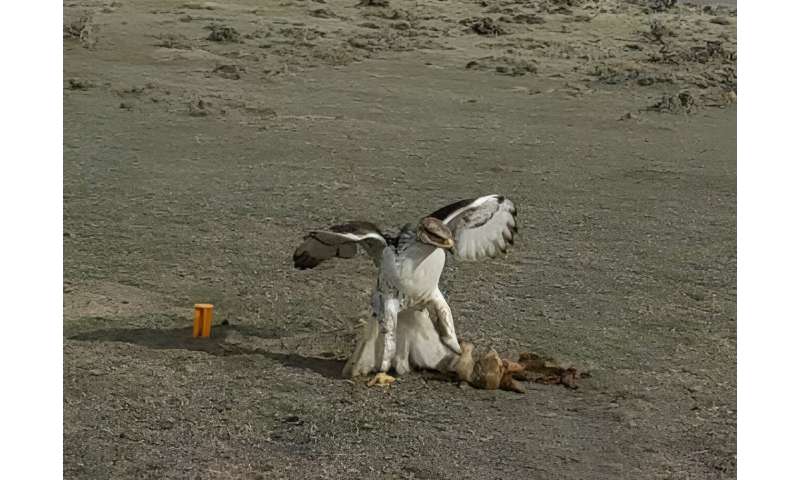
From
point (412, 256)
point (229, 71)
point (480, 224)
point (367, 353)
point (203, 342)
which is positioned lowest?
point (203, 342)

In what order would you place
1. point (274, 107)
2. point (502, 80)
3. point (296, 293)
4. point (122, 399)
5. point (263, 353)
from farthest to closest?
point (502, 80)
point (274, 107)
point (296, 293)
point (263, 353)
point (122, 399)

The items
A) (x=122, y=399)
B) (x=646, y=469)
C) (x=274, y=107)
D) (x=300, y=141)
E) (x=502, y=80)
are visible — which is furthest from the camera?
(x=502, y=80)

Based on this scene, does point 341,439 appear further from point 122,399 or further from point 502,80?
point 502,80

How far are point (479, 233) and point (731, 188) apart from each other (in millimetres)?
5748

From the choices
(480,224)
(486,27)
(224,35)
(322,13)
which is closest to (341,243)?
(480,224)

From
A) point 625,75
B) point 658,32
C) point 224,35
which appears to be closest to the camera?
point 625,75

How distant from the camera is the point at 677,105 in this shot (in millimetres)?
14719

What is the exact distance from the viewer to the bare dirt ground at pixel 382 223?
17.6 ft

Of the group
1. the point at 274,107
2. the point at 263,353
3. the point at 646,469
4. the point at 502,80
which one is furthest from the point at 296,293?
the point at 502,80

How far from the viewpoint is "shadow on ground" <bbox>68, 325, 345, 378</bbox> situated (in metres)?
6.23

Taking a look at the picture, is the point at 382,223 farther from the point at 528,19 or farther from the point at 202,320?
the point at 528,19

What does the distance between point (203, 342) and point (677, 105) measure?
9756 mm

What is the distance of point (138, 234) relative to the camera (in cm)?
856

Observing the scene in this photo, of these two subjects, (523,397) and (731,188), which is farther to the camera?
(731,188)
